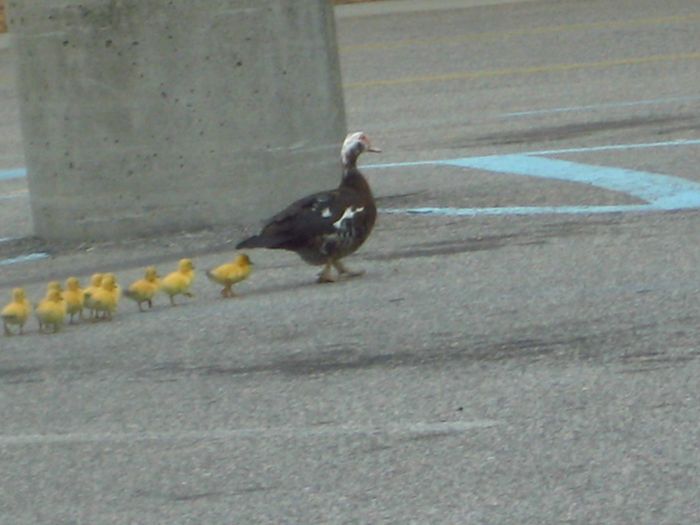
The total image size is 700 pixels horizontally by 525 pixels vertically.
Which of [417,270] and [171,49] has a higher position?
[171,49]

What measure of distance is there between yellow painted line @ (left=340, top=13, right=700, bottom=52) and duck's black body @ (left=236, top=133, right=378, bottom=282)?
13.0 meters

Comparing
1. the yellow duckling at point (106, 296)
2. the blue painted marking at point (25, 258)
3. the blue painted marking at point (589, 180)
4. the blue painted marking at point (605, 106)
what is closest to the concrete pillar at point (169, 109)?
the blue painted marking at point (25, 258)

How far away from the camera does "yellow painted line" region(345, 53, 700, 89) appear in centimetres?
1919

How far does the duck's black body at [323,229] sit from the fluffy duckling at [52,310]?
3.31ft

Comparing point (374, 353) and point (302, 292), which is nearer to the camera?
point (374, 353)

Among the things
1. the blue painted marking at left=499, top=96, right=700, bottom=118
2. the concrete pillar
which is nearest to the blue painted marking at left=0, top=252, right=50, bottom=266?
the concrete pillar

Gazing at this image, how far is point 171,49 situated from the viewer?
37.9 feet

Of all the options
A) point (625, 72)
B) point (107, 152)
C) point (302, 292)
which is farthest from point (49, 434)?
point (625, 72)

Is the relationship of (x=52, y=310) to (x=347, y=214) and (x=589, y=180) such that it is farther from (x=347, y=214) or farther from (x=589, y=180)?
(x=589, y=180)

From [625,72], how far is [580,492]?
→ 13059mm

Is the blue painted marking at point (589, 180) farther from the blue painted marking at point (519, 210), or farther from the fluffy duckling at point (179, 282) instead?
the fluffy duckling at point (179, 282)

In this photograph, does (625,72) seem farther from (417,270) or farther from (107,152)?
(417,270)

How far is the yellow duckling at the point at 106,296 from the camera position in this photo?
920 centimetres

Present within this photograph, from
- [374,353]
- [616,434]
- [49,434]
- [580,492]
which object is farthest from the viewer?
[374,353]
